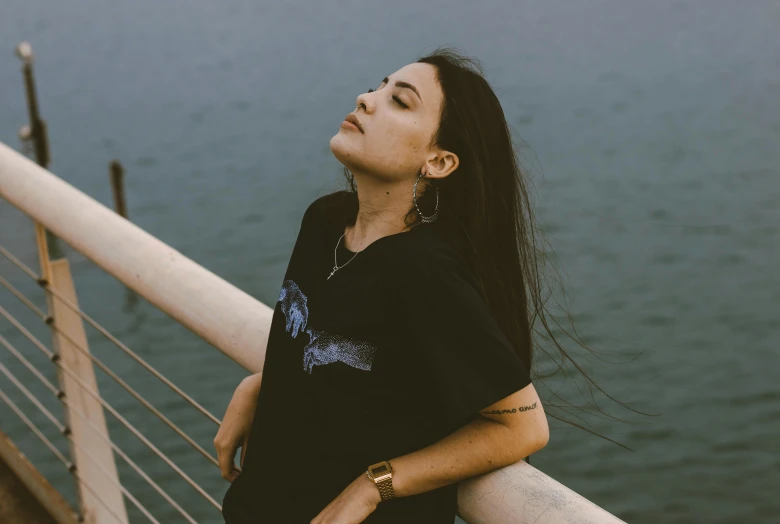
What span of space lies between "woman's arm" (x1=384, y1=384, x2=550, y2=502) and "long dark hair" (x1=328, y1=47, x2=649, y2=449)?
0.22 metres

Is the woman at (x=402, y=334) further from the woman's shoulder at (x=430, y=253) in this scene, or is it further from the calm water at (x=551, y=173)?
the calm water at (x=551, y=173)

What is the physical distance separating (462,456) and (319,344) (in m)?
0.32

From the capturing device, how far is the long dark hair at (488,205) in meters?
1.60

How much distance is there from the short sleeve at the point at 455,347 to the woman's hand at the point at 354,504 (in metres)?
0.15

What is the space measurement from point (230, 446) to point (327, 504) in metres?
0.32

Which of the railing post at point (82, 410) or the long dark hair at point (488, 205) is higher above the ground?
the long dark hair at point (488, 205)

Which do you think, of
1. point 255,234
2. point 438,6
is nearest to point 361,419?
point 255,234

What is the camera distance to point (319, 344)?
61.1 inches

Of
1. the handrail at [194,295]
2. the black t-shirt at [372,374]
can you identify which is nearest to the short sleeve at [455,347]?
the black t-shirt at [372,374]

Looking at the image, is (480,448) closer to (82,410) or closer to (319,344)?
(319,344)

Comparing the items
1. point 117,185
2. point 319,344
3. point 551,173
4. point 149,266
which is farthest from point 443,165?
point 117,185

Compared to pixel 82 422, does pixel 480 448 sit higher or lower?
higher

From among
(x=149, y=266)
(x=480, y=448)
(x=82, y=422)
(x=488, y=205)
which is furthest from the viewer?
(x=82, y=422)

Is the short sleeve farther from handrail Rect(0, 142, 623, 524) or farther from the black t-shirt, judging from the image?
handrail Rect(0, 142, 623, 524)
